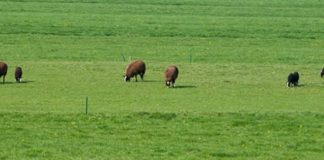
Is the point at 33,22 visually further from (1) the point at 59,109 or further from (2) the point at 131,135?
(2) the point at 131,135

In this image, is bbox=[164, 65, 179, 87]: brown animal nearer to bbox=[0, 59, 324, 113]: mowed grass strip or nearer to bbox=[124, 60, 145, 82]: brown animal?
bbox=[0, 59, 324, 113]: mowed grass strip

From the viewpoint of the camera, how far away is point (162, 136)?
88.2ft

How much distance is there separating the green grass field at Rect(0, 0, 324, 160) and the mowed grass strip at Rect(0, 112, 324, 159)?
1.2 inches

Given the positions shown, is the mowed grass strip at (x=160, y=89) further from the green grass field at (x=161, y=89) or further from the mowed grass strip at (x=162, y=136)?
the mowed grass strip at (x=162, y=136)

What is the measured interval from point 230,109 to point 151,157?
28.9ft

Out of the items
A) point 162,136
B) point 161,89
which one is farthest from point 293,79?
point 162,136

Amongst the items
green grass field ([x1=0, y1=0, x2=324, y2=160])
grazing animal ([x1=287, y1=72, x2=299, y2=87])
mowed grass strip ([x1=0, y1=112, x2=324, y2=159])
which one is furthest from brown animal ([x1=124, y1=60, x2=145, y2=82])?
mowed grass strip ([x1=0, y1=112, x2=324, y2=159])

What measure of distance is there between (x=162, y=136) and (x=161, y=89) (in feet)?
33.6

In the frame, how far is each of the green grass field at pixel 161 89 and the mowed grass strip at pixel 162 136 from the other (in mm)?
30

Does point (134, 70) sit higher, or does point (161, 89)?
point (134, 70)

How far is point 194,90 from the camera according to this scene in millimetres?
36812

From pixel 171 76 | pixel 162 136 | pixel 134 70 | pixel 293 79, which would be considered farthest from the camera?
pixel 134 70

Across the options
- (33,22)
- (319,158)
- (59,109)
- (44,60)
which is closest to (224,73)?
(44,60)

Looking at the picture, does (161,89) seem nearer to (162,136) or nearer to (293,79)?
(293,79)
